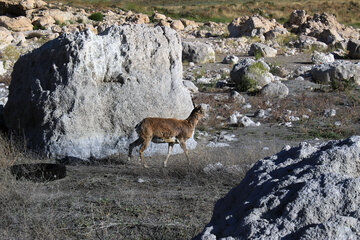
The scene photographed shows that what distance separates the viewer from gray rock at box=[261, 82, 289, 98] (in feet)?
51.9

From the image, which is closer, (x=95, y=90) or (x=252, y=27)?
(x=95, y=90)

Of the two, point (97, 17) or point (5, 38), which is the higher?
point (5, 38)

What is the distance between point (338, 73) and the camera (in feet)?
56.5

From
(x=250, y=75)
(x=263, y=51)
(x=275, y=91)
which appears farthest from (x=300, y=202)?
(x=263, y=51)

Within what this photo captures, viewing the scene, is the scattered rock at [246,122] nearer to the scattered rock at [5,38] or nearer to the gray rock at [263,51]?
the gray rock at [263,51]

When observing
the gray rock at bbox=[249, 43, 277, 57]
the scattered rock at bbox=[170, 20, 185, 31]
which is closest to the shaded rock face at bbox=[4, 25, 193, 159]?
the gray rock at bbox=[249, 43, 277, 57]

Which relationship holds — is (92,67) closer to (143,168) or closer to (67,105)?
(67,105)

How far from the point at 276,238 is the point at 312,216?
25cm

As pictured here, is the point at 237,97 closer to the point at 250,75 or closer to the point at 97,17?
the point at 250,75

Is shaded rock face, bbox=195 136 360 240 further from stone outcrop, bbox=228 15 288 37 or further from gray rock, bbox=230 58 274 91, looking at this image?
stone outcrop, bbox=228 15 288 37

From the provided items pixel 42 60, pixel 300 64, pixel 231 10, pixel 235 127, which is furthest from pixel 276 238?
pixel 231 10

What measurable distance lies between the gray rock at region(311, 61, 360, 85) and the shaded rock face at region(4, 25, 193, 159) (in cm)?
784

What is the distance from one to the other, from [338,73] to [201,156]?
31.5ft

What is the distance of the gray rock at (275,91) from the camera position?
51.9 ft
